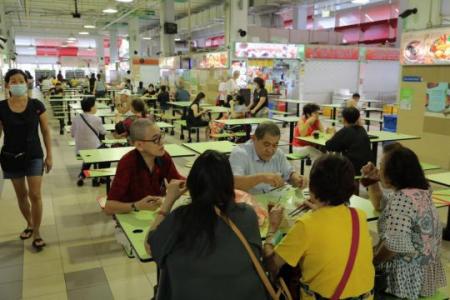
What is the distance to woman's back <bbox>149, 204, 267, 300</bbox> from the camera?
1463 mm

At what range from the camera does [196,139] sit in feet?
32.9

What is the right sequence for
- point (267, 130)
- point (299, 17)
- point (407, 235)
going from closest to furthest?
1. point (407, 235)
2. point (267, 130)
3. point (299, 17)

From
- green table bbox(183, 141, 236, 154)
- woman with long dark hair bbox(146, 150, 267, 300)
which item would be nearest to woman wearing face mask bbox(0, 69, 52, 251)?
green table bbox(183, 141, 236, 154)

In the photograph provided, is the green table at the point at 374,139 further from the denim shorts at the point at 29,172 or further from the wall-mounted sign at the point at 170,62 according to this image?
the wall-mounted sign at the point at 170,62

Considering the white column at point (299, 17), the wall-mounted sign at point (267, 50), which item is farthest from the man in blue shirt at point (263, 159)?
the white column at point (299, 17)

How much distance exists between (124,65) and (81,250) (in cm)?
2146

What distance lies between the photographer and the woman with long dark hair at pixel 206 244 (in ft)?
4.79

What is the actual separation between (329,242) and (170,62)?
15.3m

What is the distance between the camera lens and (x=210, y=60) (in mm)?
13617

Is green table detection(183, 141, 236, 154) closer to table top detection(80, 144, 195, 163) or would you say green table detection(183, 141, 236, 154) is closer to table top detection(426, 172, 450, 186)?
table top detection(80, 144, 195, 163)

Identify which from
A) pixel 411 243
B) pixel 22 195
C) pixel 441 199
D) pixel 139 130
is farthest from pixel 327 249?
pixel 22 195

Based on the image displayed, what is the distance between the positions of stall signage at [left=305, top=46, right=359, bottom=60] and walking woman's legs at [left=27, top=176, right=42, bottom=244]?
1196 cm

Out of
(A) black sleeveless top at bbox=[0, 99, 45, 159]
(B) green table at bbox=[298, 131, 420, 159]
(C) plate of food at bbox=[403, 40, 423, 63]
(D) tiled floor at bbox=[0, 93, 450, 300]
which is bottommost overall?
(D) tiled floor at bbox=[0, 93, 450, 300]

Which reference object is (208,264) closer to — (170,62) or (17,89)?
(17,89)
